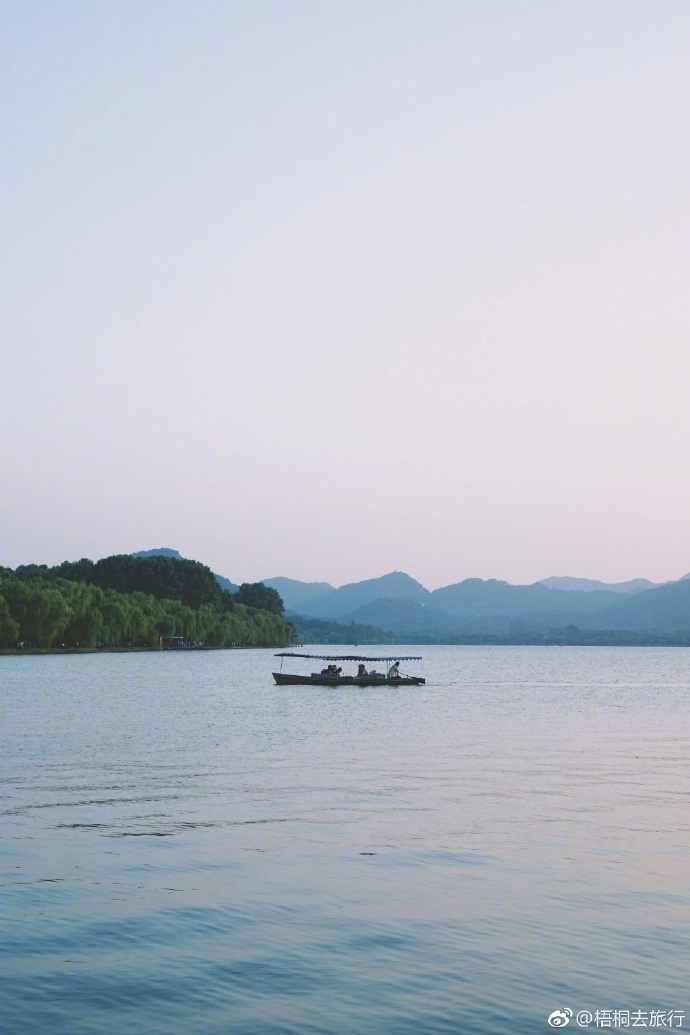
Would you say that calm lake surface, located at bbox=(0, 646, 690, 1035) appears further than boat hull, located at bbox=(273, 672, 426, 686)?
No

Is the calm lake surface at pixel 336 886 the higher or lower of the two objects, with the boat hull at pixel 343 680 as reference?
lower

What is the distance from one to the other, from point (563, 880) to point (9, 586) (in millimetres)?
158578

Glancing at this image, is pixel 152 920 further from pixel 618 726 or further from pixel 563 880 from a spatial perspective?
pixel 618 726

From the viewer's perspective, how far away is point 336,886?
26.1m

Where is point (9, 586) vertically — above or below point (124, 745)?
above

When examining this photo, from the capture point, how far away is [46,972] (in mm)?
19406

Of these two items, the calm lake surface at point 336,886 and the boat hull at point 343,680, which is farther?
the boat hull at point 343,680

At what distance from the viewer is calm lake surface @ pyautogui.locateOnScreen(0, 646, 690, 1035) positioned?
59.7 feet

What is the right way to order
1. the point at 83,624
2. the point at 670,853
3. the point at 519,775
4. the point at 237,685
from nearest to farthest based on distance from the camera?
the point at 670,853 → the point at 519,775 → the point at 237,685 → the point at 83,624

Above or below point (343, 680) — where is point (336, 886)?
below

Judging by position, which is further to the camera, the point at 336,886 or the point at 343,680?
the point at 343,680

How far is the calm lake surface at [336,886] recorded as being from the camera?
18.2 metres

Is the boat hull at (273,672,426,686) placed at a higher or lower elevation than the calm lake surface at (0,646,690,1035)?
higher

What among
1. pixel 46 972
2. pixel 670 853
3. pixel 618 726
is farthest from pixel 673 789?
pixel 618 726
